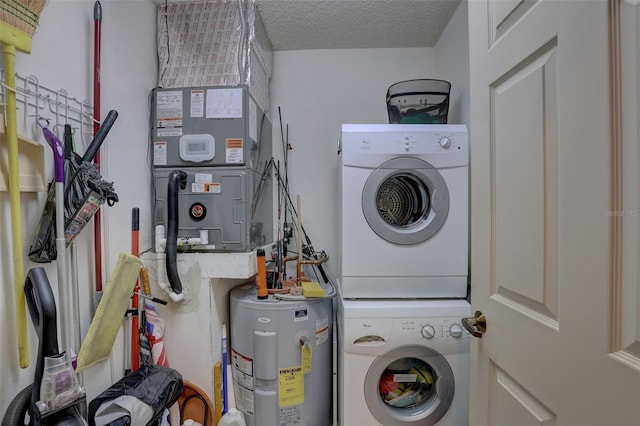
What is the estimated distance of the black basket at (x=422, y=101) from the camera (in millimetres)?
1660

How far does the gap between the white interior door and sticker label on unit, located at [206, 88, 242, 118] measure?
1.09 m

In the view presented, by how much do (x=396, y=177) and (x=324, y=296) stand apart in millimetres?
755

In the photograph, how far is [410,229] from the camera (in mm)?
1509

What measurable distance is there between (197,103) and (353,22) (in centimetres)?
113

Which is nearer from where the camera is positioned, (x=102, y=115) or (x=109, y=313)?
(x=109, y=313)

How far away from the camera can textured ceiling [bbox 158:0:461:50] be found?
171cm

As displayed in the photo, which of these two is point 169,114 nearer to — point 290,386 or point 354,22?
point 354,22

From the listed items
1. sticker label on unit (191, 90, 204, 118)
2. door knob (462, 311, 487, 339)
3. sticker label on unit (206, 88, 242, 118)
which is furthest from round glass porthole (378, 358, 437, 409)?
sticker label on unit (191, 90, 204, 118)

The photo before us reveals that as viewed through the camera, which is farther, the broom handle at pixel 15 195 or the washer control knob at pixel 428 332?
the washer control knob at pixel 428 332

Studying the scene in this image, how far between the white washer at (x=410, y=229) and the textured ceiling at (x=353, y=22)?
2.70ft

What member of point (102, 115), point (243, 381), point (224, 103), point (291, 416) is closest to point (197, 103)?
point (224, 103)

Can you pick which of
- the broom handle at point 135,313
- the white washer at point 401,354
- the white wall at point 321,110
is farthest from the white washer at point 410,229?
the broom handle at point 135,313

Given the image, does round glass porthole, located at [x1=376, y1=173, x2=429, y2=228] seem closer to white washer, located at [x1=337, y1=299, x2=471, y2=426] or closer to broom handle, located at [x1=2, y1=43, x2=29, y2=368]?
white washer, located at [x1=337, y1=299, x2=471, y2=426]

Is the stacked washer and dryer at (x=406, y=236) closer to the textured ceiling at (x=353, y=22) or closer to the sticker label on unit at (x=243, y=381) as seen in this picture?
the sticker label on unit at (x=243, y=381)
